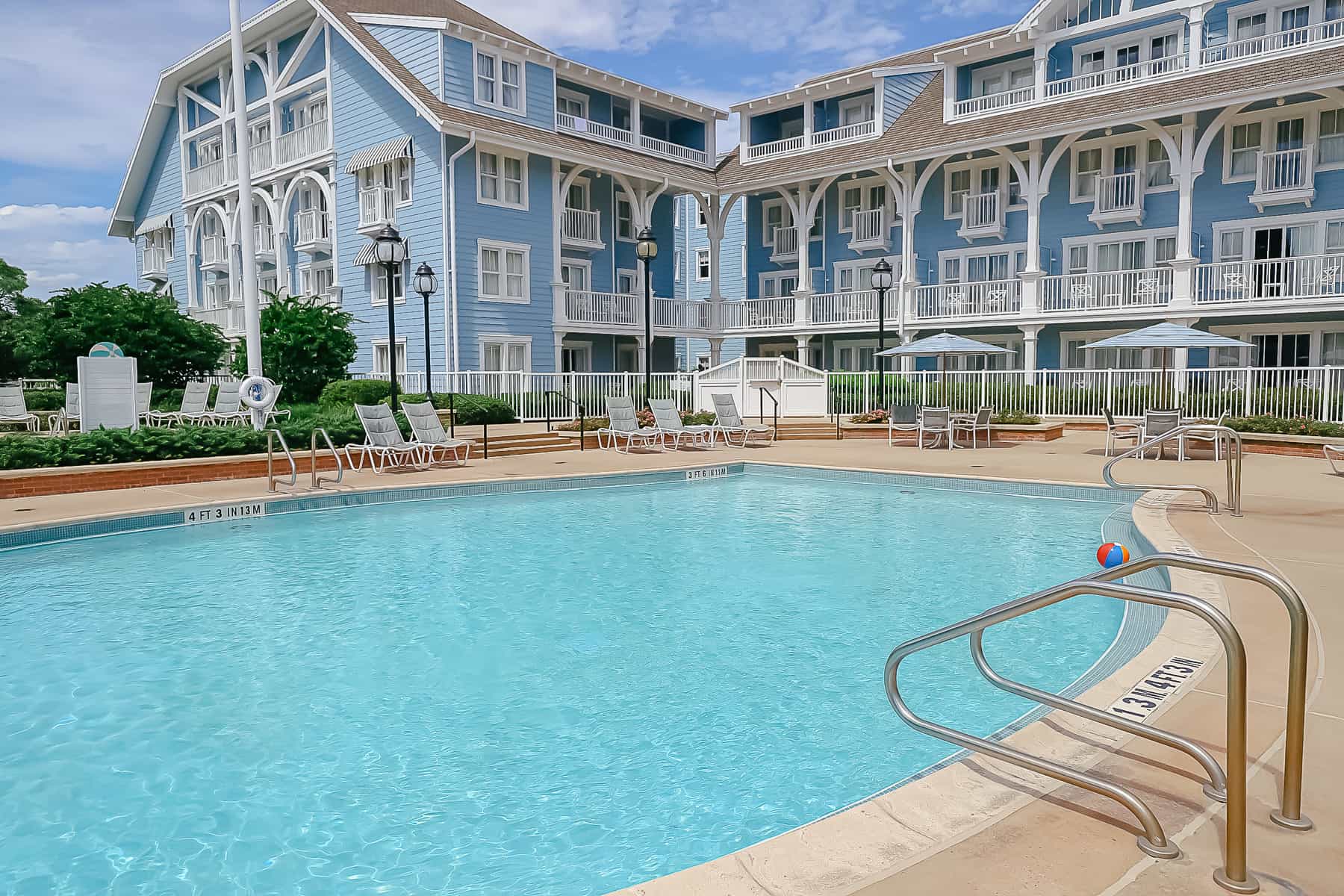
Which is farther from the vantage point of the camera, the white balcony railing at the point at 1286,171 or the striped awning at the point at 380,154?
the striped awning at the point at 380,154

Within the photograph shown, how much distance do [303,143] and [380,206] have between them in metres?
5.54

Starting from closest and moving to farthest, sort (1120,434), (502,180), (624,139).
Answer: (1120,434)
(502,180)
(624,139)

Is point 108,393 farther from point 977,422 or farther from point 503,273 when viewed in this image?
point 977,422

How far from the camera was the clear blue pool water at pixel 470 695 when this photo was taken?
371 cm

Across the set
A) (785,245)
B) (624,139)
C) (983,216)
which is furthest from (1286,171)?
(624,139)

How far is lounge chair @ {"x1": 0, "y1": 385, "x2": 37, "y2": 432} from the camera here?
18.2 metres

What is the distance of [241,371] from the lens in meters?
20.1

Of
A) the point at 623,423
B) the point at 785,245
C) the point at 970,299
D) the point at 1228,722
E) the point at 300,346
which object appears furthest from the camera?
the point at 785,245

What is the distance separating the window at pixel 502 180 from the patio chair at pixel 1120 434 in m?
16.7

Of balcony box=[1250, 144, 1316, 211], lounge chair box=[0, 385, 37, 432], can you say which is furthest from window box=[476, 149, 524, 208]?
balcony box=[1250, 144, 1316, 211]

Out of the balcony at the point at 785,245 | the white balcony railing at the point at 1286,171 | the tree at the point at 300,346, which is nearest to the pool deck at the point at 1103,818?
the tree at the point at 300,346

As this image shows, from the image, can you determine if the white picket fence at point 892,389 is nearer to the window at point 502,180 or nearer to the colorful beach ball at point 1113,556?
the window at point 502,180

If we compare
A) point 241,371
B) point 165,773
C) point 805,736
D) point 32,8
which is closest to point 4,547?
point 165,773

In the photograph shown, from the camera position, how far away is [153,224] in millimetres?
36250
